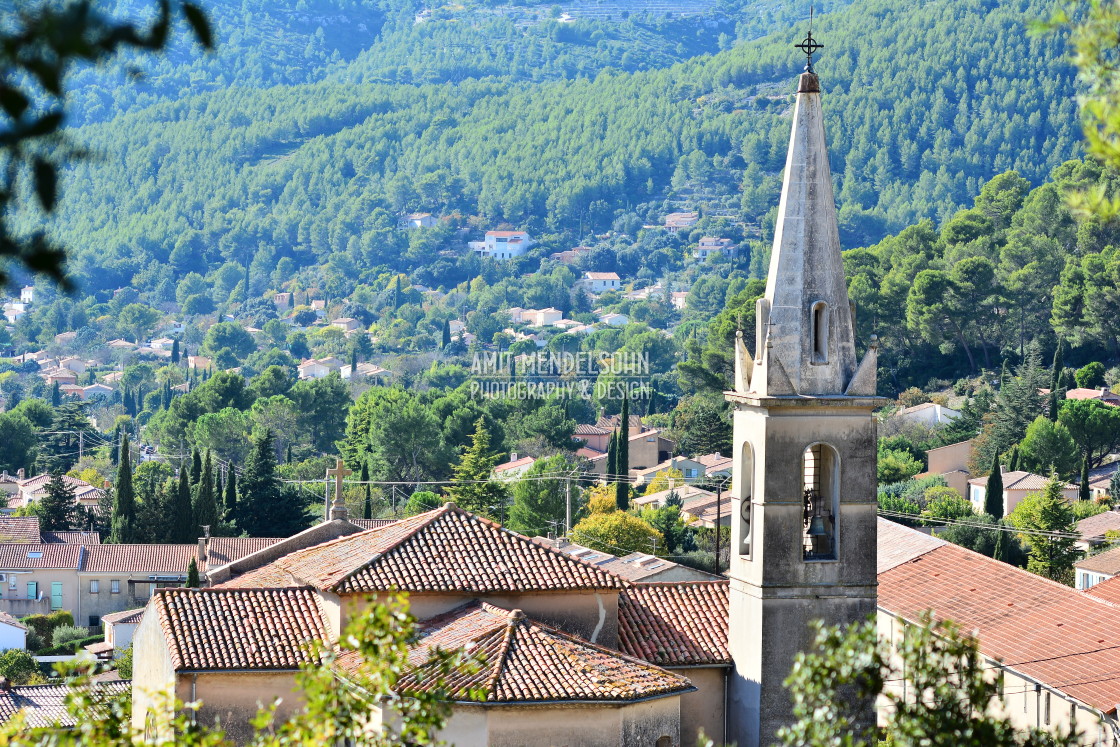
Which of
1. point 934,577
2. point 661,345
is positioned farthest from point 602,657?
point 661,345

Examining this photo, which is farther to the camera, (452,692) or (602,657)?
(602,657)

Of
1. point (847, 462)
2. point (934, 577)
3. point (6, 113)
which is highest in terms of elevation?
point (6, 113)

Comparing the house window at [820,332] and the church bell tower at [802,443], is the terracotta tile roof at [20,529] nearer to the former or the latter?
the church bell tower at [802,443]

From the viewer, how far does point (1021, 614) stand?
29.5 m

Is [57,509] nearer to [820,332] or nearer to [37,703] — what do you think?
[37,703]

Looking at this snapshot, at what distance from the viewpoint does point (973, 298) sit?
81438 millimetres

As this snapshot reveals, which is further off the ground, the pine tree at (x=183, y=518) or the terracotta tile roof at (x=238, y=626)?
the terracotta tile roof at (x=238, y=626)

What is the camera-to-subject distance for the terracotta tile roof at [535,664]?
1642cm

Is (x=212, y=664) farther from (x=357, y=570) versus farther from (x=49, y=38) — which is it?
(x=49, y=38)

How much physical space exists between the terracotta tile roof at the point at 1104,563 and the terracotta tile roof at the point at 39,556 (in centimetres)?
3055

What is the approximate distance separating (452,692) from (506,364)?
138783 mm

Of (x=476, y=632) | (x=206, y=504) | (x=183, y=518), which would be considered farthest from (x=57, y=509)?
(x=476, y=632)

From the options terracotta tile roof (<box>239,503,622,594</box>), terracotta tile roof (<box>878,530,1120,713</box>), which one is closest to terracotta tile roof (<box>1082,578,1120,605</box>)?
terracotta tile roof (<box>878,530,1120,713</box>)

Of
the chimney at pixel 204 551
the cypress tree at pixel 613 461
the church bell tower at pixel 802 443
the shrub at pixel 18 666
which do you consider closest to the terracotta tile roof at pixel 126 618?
the chimney at pixel 204 551
